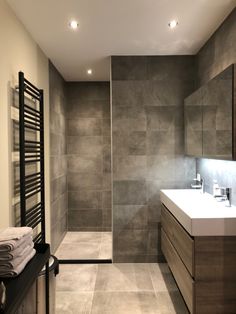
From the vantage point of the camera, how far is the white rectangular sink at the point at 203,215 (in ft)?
6.79

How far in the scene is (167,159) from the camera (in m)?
3.54

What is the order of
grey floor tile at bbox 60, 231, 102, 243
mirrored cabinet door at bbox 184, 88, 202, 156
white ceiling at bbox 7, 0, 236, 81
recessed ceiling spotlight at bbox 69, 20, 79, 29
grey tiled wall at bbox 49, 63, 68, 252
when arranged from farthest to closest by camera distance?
grey floor tile at bbox 60, 231, 102, 243, grey tiled wall at bbox 49, 63, 68, 252, mirrored cabinet door at bbox 184, 88, 202, 156, recessed ceiling spotlight at bbox 69, 20, 79, 29, white ceiling at bbox 7, 0, 236, 81

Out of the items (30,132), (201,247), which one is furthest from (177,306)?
(30,132)

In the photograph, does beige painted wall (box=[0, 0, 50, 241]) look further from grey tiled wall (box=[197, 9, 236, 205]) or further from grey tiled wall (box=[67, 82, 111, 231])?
grey tiled wall (box=[67, 82, 111, 231])

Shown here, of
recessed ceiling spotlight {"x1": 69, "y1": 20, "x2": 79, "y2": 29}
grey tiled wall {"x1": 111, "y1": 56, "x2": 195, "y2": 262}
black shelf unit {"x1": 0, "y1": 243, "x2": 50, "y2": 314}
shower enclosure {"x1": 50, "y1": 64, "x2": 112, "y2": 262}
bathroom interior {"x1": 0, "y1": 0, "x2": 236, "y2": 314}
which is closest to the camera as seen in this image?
black shelf unit {"x1": 0, "y1": 243, "x2": 50, "y2": 314}

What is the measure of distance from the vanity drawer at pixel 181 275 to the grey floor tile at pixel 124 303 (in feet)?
1.17

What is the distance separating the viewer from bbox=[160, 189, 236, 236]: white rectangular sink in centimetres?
207

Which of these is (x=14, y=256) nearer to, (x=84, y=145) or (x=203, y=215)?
(x=203, y=215)

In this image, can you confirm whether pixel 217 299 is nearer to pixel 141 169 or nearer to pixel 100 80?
pixel 141 169

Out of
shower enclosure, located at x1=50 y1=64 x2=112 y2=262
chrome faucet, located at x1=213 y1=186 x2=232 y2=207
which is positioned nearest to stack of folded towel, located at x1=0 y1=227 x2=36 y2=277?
chrome faucet, located at x1=213 y1=186 x2=232 y2=207

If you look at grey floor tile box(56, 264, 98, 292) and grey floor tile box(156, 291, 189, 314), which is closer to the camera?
grey floor tile box(156, 291, 189, 314)

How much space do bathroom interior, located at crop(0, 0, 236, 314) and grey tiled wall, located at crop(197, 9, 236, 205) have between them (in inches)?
0.7

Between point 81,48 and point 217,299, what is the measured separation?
108 inches

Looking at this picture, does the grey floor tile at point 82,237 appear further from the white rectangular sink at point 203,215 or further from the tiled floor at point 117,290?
the white rectangular sink at point 203,215
